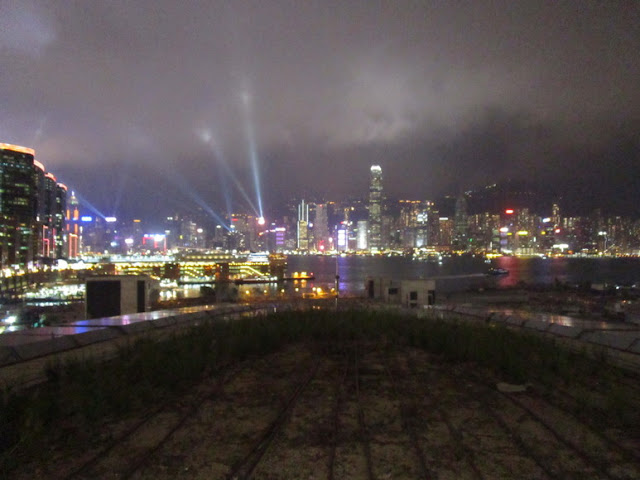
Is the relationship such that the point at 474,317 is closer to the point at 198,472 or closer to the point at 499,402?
the point at 499,402

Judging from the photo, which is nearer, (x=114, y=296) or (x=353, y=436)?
(x=353, y=436)

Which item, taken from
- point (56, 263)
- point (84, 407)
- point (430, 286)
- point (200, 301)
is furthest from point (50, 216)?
point (84, 407)

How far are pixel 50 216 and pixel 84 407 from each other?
14807 cm

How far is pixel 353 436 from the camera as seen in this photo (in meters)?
3.68

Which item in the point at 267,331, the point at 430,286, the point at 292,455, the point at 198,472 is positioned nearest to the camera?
the point at 198,472

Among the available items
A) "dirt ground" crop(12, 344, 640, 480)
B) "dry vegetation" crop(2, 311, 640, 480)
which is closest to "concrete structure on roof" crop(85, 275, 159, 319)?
"dry vegetation" crop(2, 311, 640, 480)

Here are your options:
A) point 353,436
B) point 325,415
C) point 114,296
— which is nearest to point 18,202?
point 114,296

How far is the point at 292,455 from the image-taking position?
3.34 metres

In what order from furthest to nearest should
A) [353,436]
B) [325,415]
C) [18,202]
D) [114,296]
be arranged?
[18,202] < [114,296] < [325,415] < [353,436]

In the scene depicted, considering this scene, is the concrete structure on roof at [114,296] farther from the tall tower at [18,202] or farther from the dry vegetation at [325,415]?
the tall tower at [18,202]

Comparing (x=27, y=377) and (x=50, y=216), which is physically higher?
(x=50, y=216)

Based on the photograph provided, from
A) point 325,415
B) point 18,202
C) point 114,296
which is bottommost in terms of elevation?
point 325,415

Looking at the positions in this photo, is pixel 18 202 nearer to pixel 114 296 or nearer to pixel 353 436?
pixel 114 296

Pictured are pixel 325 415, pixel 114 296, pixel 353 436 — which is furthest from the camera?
pixel 114 296
